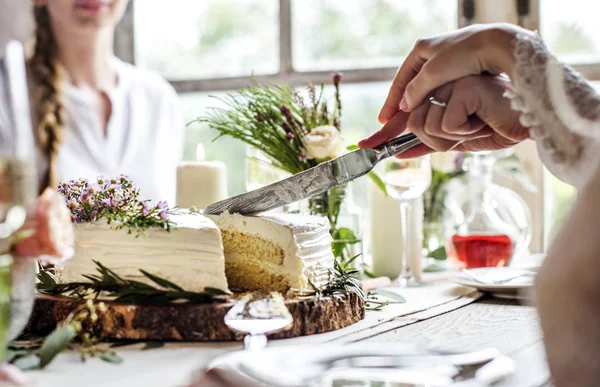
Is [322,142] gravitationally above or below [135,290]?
above

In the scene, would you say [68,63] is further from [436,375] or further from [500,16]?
[436,375]

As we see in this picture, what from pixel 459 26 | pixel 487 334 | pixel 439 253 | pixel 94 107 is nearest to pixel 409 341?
pixel 487 334

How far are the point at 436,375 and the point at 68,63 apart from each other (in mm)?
2883

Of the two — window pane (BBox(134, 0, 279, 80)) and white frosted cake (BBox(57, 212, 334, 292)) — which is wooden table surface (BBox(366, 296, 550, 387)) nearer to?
white frosted cake (BBox(57, 212, 334, 292))

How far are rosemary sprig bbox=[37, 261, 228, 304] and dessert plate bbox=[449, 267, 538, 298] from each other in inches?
24.4

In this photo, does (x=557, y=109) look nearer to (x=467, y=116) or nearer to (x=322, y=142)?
(x=467, y=116)

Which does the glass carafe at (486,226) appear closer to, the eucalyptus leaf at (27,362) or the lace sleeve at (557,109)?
the lace sleeve at (557,109)

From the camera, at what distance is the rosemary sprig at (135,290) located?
3.53 ft

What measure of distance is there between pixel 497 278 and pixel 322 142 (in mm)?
471

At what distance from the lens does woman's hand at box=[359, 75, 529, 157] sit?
1222 millimetres

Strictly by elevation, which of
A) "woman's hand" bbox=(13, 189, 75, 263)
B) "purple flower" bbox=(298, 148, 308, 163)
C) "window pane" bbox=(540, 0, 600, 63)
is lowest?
"woman's hand" bbox=(13, 189, 75, 263)

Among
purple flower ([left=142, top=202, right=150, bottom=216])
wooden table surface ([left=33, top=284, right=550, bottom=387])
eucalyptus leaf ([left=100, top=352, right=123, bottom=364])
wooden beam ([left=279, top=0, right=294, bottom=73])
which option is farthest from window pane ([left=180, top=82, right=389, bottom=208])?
Result: eucalyptus leaf ([left=100, top=352, right=123, bottom=364])

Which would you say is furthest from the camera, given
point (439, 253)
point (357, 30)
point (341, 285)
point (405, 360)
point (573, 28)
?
point (357, 30)

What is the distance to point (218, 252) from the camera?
43.6 inches
